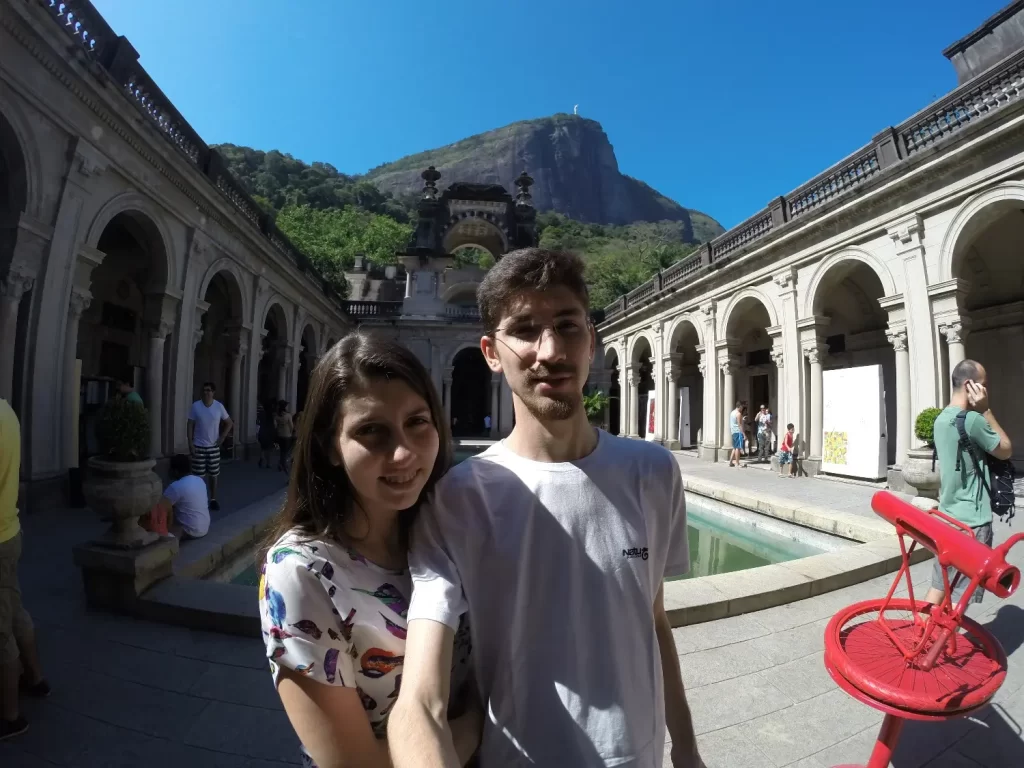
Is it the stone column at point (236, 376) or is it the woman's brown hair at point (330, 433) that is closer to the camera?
the woman's brown hair at point (330, 433)

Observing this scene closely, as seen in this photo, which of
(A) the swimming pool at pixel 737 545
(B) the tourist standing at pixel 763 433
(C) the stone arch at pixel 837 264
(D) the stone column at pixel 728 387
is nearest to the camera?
(A) the swimming pool at pixel 737 545

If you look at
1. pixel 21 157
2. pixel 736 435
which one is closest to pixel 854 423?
pixel 736 435

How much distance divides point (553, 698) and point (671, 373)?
18.8 metres

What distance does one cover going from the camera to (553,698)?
1.14m

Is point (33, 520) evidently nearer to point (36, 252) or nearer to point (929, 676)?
point (36, 252)

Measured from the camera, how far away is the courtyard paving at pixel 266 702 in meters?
2.37

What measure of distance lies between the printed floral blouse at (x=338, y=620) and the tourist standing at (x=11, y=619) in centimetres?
254

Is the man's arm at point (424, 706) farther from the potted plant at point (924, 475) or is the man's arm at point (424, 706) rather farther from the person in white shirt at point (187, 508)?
the potted plant at point (924, 475)

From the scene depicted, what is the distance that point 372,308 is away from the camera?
1018 inches

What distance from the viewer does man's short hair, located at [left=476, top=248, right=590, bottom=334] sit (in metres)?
1.31

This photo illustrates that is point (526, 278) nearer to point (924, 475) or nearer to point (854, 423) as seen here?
point (924, 475)

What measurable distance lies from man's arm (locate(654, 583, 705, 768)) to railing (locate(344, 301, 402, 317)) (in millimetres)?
25191

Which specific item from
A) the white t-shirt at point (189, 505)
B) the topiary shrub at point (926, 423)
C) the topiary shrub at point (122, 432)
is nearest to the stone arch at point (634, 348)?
the topiary shrub at point (926, 423)

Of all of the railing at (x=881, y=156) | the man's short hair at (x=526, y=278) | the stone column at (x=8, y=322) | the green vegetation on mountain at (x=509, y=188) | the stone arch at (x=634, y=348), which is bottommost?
the man's short hair at (x=526, y=278)
